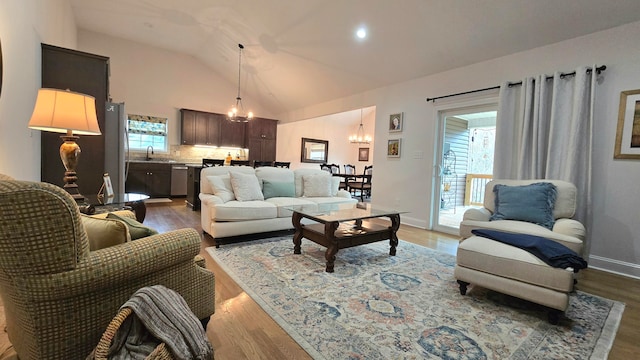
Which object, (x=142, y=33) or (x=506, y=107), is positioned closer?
(x=506, y=107)

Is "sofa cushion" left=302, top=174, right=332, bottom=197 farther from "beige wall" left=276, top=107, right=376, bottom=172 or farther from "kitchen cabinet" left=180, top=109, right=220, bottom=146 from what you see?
"beige wall" left=276, top=107, right=376, bottom=172

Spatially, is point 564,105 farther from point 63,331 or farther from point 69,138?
point 69,138

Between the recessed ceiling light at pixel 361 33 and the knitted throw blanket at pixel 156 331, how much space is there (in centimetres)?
419

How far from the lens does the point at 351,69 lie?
5176 mm

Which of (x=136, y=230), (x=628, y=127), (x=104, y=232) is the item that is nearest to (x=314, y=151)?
(x=628, y=127)

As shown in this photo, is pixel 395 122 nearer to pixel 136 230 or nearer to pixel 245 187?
pixel 245 187

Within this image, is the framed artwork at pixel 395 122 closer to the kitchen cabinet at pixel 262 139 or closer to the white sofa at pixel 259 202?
the white sofa at pixel 259 202

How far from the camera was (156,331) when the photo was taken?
3.34 feet

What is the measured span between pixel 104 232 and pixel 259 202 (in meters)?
2.47

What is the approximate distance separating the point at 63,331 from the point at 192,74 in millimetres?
7664

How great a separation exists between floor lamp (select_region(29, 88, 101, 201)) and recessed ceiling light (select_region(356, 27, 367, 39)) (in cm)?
347

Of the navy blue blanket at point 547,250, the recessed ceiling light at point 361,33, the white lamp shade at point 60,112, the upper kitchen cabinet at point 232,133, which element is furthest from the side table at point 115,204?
the upper kitchen cabinet at point 232,133

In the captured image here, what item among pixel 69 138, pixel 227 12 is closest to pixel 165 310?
pixel 69 138

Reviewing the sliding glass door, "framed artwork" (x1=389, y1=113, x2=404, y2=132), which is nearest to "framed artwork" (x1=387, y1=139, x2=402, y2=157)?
"framed artwork" (x1=389, y1=113, x2=404, y2=132)
